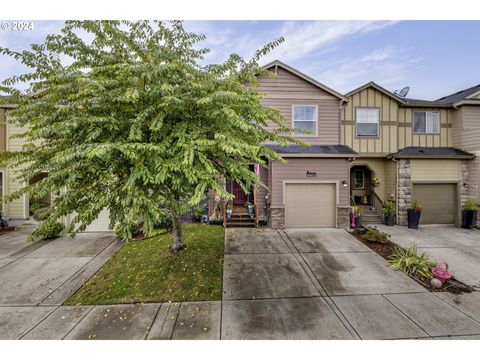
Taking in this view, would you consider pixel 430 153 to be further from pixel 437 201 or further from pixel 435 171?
pixel 437 201

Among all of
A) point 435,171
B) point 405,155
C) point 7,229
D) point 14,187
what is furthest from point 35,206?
point 435,171

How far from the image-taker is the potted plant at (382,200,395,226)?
10786mm

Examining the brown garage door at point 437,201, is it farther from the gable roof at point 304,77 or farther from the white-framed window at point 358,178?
the gable roof at point 304,77

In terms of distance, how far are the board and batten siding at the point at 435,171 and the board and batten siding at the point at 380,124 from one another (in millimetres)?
1373

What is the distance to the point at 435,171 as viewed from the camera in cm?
1100

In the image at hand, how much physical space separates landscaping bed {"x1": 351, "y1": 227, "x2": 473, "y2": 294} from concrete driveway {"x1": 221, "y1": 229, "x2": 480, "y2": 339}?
30 cm

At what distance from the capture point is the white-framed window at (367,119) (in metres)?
11.5

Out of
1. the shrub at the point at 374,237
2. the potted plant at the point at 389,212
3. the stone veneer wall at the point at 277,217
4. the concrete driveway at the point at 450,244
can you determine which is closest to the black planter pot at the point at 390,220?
the potted plant at the point at 389,212

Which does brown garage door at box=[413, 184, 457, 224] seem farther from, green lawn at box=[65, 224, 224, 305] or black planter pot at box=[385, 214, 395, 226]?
green lawn at box=[65, 224, 224, 305]

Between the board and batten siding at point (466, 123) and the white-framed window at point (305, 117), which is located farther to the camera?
the board and batten siding at point (466, 123)

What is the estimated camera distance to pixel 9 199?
4203 millimetres

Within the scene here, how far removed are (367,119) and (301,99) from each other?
3875 mm

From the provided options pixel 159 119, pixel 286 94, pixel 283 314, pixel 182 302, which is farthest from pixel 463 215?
pixel 159 119

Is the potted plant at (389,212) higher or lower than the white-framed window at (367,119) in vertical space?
lower
